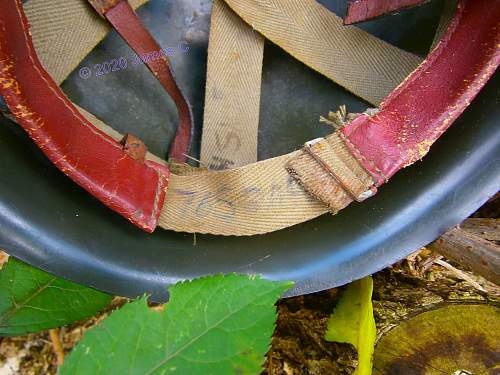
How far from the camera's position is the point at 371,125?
0.95 metres

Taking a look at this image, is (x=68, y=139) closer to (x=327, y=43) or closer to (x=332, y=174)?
(x=332, y=174)

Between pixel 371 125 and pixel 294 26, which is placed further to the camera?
pixel 294 26

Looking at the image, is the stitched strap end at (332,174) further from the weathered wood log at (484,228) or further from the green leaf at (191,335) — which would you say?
the weathered wood log at (484,228)

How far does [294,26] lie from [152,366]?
0.68 m

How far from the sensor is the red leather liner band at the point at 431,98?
3.01 ft

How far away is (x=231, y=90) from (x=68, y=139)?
431mm

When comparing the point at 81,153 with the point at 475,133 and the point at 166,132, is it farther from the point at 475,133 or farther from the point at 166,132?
the point at 475,133

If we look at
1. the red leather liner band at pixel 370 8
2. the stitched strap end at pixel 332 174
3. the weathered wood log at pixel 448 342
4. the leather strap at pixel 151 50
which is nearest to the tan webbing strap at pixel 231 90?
the leather strap at pixel 151 50

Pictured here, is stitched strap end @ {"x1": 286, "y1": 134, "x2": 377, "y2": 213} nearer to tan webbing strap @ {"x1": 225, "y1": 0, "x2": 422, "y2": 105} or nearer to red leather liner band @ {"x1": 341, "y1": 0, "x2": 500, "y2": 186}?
red leather liner band @ {"x1": 341, "y1": 0, "x2": 500, "y2": 186}

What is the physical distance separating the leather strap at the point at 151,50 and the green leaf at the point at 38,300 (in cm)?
28

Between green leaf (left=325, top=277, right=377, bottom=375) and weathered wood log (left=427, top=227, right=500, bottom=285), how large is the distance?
16 cm

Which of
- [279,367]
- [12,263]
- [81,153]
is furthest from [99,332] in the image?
[279,367]

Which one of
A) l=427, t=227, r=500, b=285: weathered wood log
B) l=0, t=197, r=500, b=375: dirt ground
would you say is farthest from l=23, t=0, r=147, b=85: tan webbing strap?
l=427, t=227, r=500, b=285: weathered wood log

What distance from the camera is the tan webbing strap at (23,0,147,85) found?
108 cm
